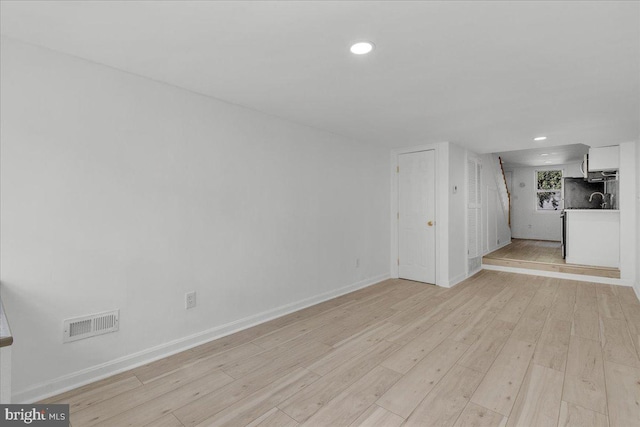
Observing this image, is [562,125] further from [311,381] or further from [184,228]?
[184,228]

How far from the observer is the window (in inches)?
342

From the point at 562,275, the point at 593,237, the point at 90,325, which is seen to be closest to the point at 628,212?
the point at 593,237

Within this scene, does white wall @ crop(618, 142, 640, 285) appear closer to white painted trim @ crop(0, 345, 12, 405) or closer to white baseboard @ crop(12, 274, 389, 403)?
white baseboard @ crop(12, 274, 389, 403)

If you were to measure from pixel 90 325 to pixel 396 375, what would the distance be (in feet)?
7.16

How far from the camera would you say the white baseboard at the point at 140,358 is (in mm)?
1993

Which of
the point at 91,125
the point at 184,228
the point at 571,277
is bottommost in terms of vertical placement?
the point at 571,277

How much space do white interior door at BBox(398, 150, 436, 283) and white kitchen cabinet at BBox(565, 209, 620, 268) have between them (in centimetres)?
274

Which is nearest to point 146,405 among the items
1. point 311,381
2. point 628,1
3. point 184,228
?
point 311,381

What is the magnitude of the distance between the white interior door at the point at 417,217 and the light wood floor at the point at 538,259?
1904 millimetres

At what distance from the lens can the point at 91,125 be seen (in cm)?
220

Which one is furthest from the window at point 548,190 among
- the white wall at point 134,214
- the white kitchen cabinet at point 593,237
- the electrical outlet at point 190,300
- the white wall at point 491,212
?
the electrical outlet at point 190,300

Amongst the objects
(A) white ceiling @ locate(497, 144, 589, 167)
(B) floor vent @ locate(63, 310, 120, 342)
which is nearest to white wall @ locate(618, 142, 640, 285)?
(A) white ceiling @ locate(497, 144, 589, 167)

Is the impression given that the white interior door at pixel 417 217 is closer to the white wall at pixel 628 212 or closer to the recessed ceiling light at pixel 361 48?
the white wall at pixel 628 212

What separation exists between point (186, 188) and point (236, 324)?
138cm
